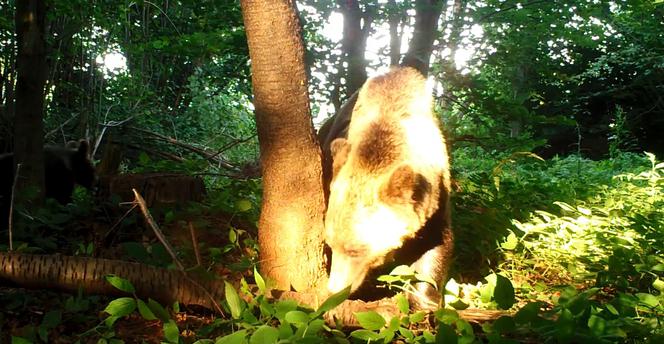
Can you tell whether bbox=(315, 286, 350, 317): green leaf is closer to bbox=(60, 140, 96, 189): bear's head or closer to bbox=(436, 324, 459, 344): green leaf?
bbox=(436, 324, 459, 344): green leaf

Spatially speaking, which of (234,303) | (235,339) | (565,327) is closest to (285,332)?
(235,339)

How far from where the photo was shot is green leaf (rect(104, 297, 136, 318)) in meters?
2.38

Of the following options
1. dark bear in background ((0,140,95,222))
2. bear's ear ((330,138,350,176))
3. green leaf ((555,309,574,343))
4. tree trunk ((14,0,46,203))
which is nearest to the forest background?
green leaf ((555,309,574,343))

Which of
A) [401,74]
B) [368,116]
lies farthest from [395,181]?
[401,74]

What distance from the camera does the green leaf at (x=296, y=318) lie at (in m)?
2.25

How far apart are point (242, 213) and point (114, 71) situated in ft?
27.9

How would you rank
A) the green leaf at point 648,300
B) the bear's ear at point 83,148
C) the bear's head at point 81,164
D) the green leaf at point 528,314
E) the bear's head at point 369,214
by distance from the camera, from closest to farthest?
1. the green leaf at point 528,314
2. the green leaf at point 648,300
3. the bear's head at point 369,214
4. the bear's head at point 81,164
5. the bear's ear at point 83,148

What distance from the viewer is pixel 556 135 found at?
60.7 ft

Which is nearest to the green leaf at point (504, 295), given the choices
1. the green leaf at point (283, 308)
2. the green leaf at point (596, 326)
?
the green leaf at point (596, 326)

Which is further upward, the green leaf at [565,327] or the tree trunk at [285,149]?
the tree trunk at [285,149]

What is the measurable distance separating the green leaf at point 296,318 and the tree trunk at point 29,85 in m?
3.47

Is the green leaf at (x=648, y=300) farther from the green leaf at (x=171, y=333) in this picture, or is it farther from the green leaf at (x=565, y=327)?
the green leaf at (x=171, y=333)

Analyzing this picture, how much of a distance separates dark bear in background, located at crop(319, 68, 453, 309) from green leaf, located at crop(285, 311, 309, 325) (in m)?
1.01

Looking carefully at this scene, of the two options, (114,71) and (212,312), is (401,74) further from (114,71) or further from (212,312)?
(114,71)
